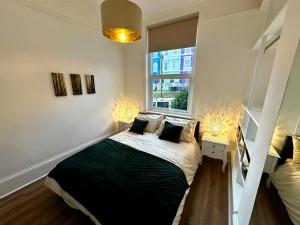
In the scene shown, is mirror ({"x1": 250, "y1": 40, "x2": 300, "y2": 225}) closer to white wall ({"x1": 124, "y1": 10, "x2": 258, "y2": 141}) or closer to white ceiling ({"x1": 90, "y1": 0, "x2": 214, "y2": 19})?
white wall ({"x1": 124, "y1": 10, "x2": 258, "y2": 141})

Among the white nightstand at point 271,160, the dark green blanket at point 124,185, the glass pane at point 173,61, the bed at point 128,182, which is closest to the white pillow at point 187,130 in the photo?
the bed at point 128,182

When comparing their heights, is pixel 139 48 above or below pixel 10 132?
above

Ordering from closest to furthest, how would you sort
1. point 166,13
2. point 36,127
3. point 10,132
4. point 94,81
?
1. point 10,132
2. point 36,127
3. point 166,13
4. point 94,81

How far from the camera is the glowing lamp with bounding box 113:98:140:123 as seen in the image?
3403 millimetres

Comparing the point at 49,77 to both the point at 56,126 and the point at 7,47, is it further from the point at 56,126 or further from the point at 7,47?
the point at 56,126

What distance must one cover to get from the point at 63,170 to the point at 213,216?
1.82 m

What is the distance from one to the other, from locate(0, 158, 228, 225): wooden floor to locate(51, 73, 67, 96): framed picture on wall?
57.2 inches

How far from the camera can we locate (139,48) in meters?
3.01

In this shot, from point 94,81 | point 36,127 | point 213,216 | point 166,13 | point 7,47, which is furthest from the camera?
point 94,81

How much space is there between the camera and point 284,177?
769mm

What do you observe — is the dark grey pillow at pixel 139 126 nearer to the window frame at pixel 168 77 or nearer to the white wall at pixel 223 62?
the window frame at pixel 168 77

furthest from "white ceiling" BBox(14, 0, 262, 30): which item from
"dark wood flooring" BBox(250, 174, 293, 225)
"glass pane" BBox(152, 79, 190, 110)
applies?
"dark wood flooring" BBox(250, 174, 293, 225)

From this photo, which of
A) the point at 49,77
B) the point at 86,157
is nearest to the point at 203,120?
the point at 86,157

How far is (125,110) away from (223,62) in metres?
2.41
